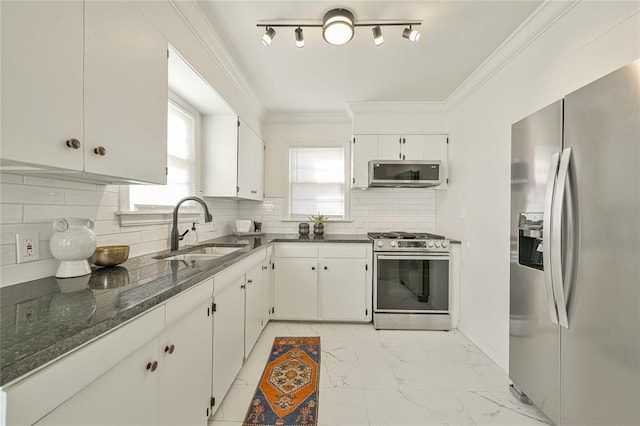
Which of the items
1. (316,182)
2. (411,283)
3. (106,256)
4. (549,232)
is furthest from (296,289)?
(549,232)

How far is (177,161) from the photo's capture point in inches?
89.2

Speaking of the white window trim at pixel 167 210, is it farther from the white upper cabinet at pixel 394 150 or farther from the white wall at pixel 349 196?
the white upper cabinet at pixel 394 150

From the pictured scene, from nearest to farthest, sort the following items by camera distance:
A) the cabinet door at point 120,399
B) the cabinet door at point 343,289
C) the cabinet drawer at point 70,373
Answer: the cabinet drawer at point 70,373
the cabinet door at point 120,399
the cabinet door at point 343,289

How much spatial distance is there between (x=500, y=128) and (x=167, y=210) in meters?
2.80

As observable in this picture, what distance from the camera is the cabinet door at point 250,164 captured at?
2719 mm

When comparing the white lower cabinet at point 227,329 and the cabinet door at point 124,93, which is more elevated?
the cabinet door at point 124,93

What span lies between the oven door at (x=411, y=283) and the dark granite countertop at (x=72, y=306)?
2034 mm

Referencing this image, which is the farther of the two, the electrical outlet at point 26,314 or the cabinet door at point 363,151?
the cabinet door at point 363,151

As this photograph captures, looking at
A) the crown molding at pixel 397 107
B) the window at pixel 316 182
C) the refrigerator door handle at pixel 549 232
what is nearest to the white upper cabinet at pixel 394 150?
the crown molding at pixel 397 107

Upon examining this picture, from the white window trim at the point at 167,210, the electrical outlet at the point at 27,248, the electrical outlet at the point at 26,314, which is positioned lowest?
Answer: the electrical outlet at the point at 26,314

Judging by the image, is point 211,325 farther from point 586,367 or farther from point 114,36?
point 586,367

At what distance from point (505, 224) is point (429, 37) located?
1578 mm

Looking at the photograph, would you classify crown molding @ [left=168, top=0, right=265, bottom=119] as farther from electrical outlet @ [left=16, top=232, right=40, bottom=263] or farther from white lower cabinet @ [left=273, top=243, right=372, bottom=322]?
white lower cabinet @ [left=273, top=243, right=372, bottom=322]

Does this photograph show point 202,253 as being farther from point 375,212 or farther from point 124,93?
point 375,212
